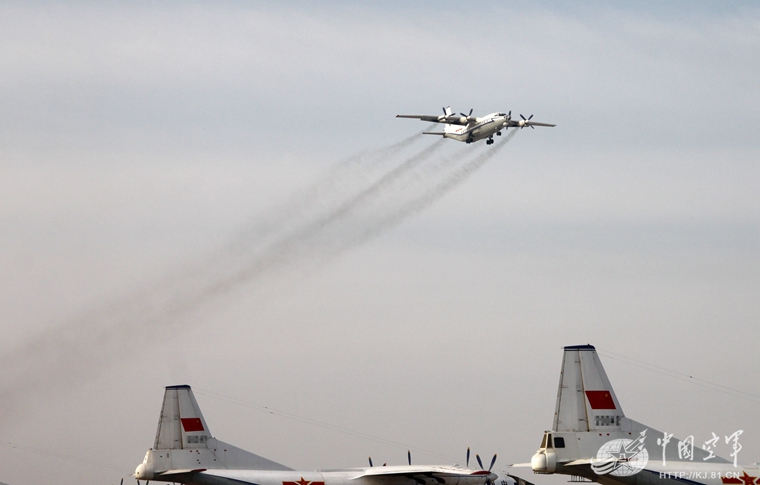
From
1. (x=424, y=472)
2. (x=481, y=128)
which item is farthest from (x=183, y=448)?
(x=481, y=128)

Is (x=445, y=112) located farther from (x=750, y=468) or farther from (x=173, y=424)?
(x=750, y=468)

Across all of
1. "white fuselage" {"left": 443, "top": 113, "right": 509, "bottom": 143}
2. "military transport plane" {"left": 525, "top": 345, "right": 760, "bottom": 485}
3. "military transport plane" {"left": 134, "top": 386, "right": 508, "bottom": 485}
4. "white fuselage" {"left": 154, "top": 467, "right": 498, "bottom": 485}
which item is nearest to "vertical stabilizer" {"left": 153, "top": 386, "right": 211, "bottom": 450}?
"military transport plane" {"left": 134, "top": 386, "right": 508, "bottom": 485}

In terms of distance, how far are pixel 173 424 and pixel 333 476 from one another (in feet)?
42.9

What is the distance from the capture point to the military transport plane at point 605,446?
57.8m

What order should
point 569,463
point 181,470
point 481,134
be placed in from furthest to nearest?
point 481,134 → point 181,470 → point 569,463

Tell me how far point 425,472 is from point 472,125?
3122 cm

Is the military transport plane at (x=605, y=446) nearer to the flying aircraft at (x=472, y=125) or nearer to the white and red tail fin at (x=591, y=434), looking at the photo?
the white and red tail fin at (x=591, y=434)

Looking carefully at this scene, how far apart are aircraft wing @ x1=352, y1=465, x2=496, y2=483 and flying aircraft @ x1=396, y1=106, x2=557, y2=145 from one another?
29508 millimetres

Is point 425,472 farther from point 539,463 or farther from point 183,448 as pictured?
point 539,463

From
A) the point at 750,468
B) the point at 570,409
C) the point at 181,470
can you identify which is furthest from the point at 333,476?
the point at 750,468

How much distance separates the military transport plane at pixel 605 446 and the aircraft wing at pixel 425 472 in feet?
71.3

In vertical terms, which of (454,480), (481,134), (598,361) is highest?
(481,134)

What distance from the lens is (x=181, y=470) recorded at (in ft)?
241

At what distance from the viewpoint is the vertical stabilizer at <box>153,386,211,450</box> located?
2916 inches
